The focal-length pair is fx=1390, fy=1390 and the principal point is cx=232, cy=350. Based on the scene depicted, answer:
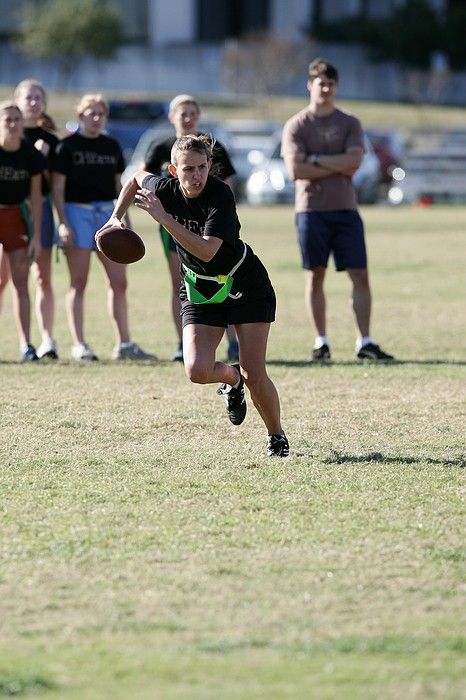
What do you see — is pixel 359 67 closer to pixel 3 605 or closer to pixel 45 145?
pixel 45 145

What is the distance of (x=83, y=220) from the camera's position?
35.8 ft

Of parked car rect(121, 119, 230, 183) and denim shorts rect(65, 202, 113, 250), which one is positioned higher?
denim shorts rect(65, 202, 113, 250)

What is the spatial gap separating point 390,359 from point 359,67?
171 ft

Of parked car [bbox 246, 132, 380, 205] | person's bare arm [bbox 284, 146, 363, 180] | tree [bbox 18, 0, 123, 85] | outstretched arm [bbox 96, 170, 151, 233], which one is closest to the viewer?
outstretched arm [bbox 96, 170, 151, 233]

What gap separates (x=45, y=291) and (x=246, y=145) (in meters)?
25.3

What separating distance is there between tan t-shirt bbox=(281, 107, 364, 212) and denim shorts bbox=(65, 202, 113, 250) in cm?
157

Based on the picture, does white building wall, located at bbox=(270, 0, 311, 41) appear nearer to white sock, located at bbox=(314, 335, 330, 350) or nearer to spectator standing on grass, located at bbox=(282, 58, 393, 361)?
spectator standing on grass, located at bbox=(282, 58, 393, 361)

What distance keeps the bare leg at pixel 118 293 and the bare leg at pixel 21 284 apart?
23.5 inches

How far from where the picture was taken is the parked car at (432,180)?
33344mm

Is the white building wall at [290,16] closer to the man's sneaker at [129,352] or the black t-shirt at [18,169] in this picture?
the man's sneaker at [129,352]

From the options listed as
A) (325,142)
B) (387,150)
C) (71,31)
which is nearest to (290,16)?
(71,31)

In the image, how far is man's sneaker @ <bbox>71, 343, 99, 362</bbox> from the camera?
11.1 m

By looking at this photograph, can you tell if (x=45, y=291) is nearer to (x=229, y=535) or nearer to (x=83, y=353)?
(x=83, y=353)

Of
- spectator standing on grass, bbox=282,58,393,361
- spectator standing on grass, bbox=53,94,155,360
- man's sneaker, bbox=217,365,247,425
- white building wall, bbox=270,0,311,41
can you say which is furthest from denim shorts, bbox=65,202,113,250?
white building wall, bbox=270,0,311,41
